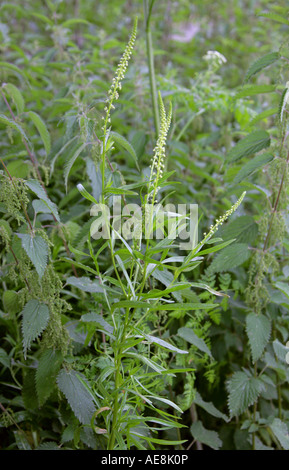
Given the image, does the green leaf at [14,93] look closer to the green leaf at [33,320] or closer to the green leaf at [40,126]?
the green leaf at [40,126]

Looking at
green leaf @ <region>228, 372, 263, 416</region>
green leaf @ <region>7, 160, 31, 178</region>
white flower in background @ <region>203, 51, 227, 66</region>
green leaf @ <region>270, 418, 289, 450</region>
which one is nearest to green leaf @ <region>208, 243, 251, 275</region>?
green leaf @ <region>228, 372, 263, 416</region>

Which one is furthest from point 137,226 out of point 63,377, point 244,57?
point 244,57

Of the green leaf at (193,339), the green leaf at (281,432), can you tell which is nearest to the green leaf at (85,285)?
the green leaf at (193,339)

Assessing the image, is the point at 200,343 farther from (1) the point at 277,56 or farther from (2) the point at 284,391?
(1) the point at 277,56

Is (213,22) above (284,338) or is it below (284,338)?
above

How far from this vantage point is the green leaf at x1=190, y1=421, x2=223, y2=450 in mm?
1016

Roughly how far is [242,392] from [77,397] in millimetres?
372

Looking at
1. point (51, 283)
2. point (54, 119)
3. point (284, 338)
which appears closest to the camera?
point (51, 283)

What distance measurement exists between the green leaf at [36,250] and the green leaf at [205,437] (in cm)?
55

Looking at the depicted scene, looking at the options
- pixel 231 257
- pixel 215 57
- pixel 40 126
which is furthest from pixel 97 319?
pixel 215 57

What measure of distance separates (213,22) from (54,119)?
5.81ft

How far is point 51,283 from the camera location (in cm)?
85

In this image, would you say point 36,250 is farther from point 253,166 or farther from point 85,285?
point 253,166

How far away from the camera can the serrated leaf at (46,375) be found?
2.82 ft
